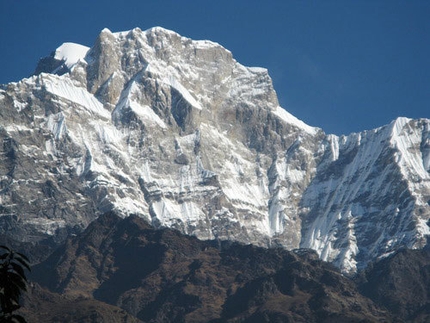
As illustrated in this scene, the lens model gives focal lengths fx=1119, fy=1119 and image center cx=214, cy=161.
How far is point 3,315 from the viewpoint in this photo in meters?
30.8

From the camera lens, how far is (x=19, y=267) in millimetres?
30953

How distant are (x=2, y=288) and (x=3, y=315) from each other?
788 millimetres

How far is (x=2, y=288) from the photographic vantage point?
102 ft

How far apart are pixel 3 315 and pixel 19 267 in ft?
4.52

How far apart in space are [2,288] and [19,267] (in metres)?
0.79
